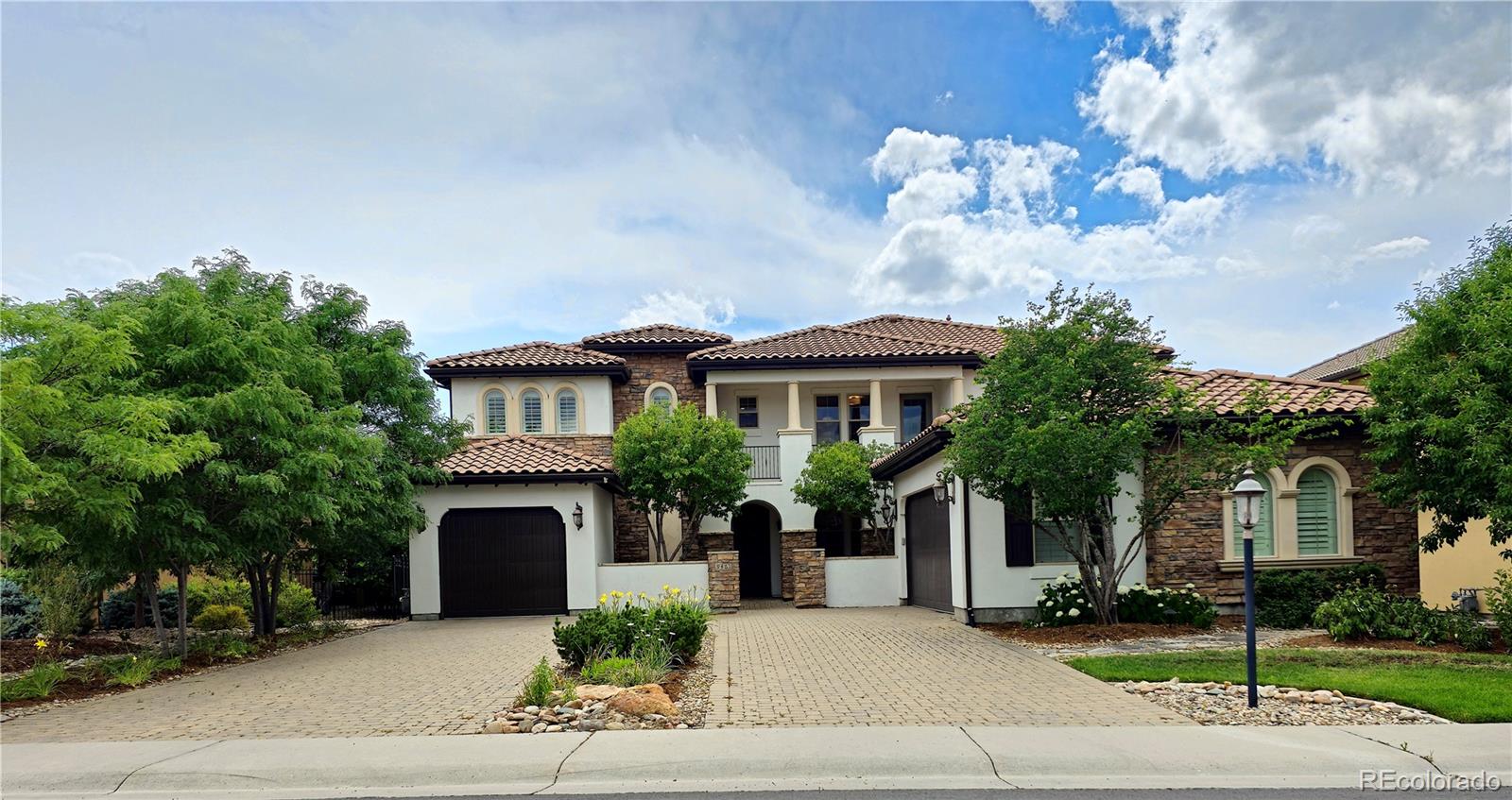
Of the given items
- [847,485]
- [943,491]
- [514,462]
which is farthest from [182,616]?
[847,485]

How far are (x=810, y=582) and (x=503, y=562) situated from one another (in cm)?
700

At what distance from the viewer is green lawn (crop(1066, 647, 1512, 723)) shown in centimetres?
776

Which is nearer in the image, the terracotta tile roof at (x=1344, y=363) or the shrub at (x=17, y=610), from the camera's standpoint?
the shrub at (x=17, y=610)

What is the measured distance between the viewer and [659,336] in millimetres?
26359

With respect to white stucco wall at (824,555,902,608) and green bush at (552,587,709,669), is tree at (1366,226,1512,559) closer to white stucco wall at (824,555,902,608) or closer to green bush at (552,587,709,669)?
green bush at (552,587,709,669)

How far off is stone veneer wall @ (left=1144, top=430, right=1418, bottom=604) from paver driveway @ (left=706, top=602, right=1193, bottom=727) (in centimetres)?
371

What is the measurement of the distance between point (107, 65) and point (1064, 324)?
15189mm

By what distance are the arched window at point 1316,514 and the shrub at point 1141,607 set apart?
2.34 metres

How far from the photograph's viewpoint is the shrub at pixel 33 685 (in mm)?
9789

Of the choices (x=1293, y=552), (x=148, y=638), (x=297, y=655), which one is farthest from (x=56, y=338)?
(x=1293, y=552)

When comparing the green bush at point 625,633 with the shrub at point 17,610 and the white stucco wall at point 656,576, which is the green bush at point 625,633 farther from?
the shrub at point 17,610

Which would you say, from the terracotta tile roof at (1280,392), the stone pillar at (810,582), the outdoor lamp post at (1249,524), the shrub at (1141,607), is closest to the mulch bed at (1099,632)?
the shrub at (1141,607)

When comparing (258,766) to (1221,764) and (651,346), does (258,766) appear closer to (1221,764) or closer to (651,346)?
(1221,764)

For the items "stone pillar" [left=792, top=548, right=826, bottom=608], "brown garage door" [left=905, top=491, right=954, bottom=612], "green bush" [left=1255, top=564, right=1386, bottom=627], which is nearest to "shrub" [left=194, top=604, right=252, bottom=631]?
"stone pillar" [left=792, top=548, right=826, bottom=608]
